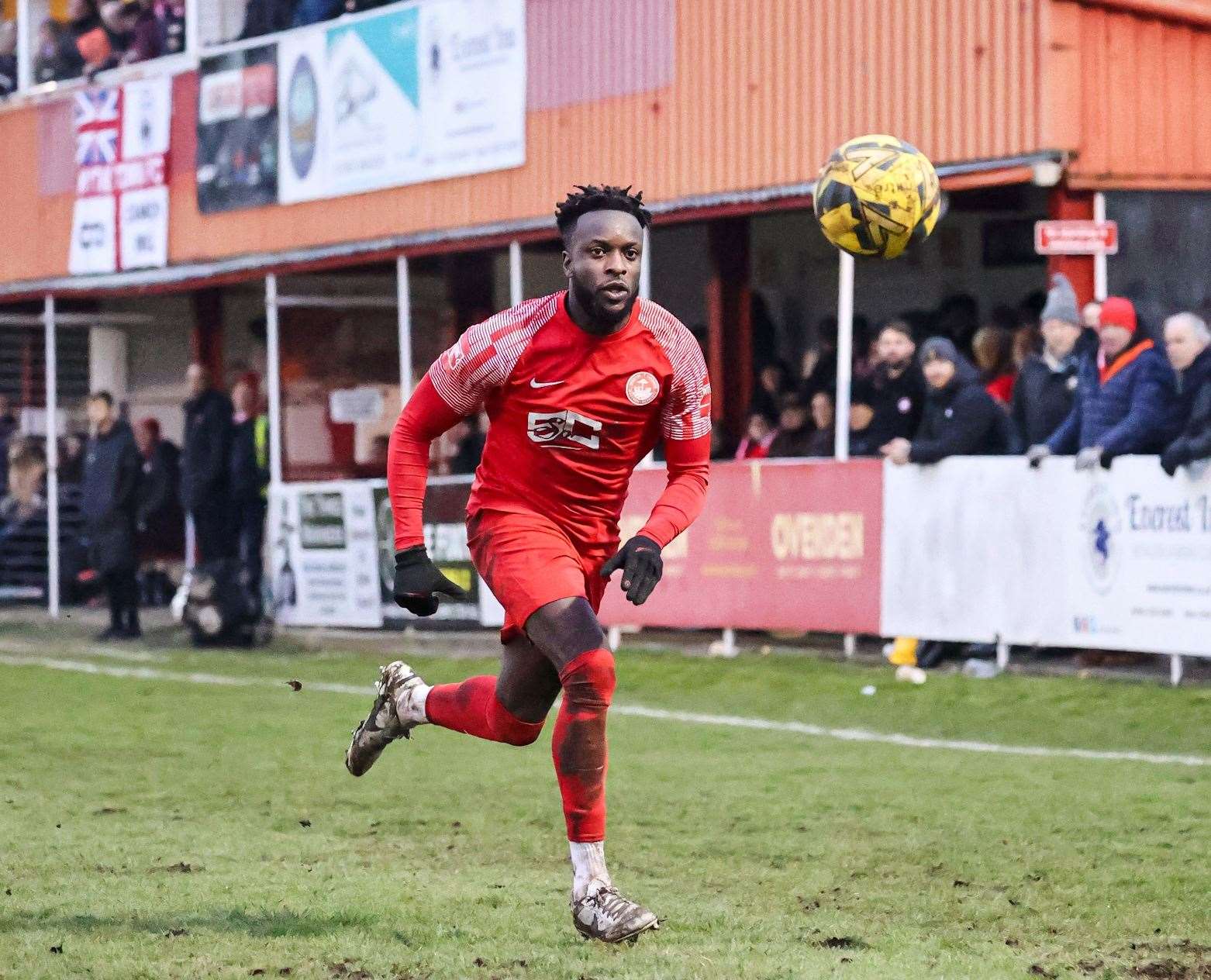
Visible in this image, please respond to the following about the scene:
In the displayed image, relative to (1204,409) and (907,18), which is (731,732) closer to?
(1204,409)

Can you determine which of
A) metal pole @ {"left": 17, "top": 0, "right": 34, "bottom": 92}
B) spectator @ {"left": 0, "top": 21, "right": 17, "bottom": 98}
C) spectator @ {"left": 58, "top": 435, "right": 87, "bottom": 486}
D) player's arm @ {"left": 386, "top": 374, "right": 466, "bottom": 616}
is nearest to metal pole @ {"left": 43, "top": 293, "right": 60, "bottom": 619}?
spectator @ {"left": 58, "top": 435, "right": 87, "bottom": 486}

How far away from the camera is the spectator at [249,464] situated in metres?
20.2

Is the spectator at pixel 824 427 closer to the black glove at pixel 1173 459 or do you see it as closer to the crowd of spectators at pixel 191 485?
the black glove at pixel 1173 459

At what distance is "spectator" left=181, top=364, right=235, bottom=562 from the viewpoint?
20328 mm

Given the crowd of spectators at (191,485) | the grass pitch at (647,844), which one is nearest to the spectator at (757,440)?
the grass pitch at (647,844)

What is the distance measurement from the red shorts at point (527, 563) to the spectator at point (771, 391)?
10632mm

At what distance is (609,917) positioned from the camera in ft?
20.3


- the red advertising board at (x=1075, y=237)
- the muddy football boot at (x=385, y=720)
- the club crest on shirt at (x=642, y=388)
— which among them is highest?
the red advertising board at (x=1075, y=237)

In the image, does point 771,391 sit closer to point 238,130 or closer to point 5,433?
point 238,130

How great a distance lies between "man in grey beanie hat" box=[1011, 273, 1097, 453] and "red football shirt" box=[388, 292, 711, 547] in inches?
298

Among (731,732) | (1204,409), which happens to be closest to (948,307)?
(1204,409)

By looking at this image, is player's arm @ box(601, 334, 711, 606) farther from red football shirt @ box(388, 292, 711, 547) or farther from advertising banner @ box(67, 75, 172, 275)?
advertising banner @ box(67, 75, 172, 275)

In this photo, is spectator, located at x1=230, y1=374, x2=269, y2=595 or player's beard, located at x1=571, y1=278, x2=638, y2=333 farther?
spectator, located at x1=230, y1=374, x2=269, y2=595

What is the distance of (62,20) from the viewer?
2753 centimetres
